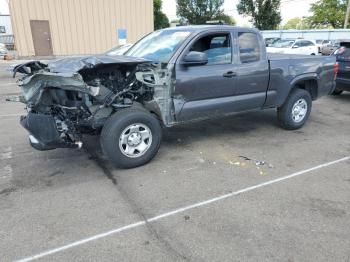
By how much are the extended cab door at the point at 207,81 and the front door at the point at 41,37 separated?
63.2 ft

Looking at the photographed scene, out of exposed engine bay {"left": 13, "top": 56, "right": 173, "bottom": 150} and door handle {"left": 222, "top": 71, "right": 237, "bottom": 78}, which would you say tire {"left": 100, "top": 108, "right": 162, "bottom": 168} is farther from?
door handle {"left": 222, "top": 71, "right": 237, "bottom": 78}

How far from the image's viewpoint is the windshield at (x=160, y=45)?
186 inches

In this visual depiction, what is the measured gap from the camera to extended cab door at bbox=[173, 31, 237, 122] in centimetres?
460

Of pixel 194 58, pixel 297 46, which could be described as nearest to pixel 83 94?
pixel 194 58

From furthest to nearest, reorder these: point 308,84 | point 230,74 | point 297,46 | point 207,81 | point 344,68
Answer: point 297,46 < point 344,68 < point 308,84 < point 230,74 < point 207,81

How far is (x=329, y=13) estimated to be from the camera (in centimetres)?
5156

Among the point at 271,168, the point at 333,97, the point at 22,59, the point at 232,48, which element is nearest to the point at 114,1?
the point at 22,59

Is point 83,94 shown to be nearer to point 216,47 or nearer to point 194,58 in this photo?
point 194,58

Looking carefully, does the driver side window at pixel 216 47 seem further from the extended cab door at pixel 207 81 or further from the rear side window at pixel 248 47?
the rear side window at pixel 248 47

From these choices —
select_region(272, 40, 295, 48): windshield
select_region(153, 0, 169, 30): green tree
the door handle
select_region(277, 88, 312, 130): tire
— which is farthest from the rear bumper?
select_region(153, 0, 169, 30): green tree

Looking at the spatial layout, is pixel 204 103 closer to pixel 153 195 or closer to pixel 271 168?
pixel 271 168

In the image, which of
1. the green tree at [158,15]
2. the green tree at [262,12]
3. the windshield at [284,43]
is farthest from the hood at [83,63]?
the green tree at [262,12]

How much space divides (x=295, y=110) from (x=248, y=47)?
165 cm

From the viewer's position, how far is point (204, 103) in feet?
16.0
